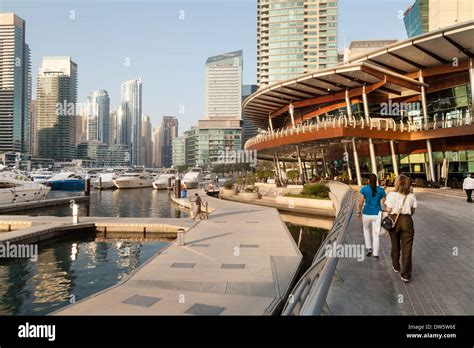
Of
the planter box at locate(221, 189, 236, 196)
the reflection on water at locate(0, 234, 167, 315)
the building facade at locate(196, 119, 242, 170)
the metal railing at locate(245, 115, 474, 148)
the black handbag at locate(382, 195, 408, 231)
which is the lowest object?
the reflection on water at locate(0, 234, 167, 315)

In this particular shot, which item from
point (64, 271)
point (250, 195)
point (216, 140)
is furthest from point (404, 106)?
point (216, 140)

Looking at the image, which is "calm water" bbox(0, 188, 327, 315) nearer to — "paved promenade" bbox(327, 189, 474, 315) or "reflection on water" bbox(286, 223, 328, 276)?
"reflection on water" bbox(286, 223, 328, 276)

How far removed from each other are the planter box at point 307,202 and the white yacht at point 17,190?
26302 millimetres

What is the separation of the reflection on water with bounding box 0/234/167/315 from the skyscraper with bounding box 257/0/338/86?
4629 inches

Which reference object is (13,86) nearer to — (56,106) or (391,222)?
(56,106)

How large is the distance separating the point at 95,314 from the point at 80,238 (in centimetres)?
1299

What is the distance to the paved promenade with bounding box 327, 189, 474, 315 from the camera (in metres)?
4.96

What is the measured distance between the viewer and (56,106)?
340 feet

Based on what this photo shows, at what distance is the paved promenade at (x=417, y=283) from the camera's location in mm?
4957

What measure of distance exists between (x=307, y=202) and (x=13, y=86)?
149133 millimetres

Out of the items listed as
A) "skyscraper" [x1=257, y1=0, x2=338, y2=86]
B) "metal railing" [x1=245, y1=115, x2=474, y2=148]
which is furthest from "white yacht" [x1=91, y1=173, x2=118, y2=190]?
"skyscraper" [x1=257, y1=0, x2=338, y2=86]
